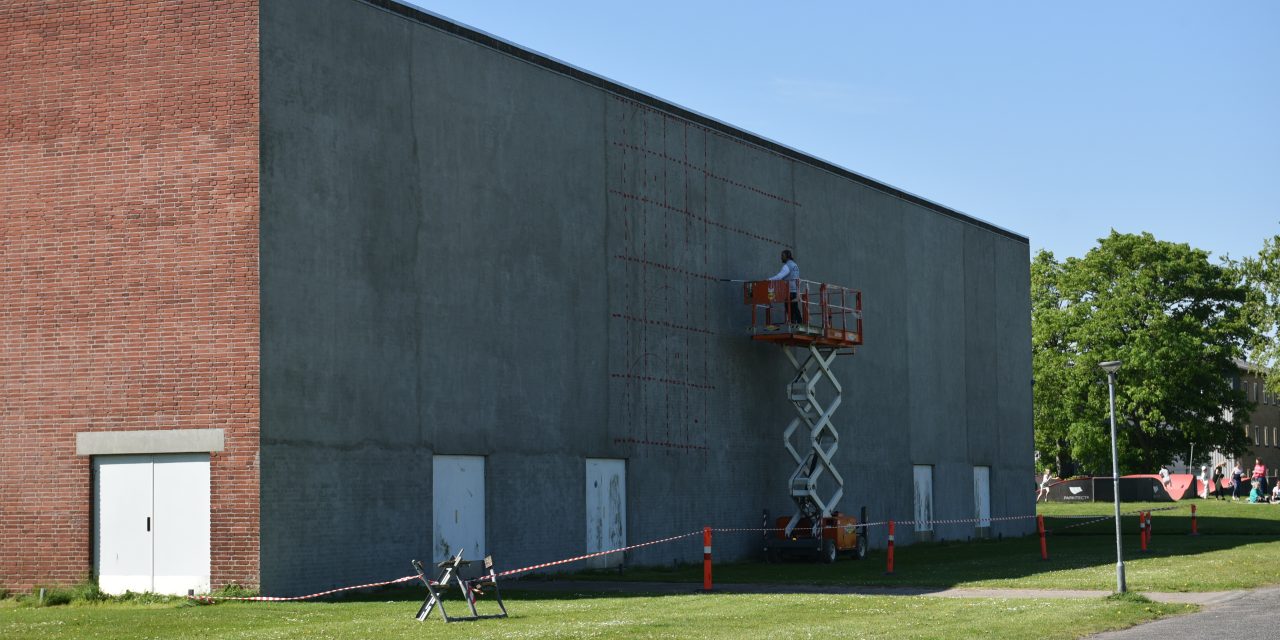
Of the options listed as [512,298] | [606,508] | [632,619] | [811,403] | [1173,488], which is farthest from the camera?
[1173,488]

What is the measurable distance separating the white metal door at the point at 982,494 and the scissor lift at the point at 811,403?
10584mm

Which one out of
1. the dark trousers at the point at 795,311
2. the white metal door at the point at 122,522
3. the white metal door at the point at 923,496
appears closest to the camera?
the white metal door at the point at 122,522

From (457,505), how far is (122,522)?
6.10 meters

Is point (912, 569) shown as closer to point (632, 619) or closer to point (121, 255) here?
point (632, 619)

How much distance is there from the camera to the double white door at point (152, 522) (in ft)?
80.7

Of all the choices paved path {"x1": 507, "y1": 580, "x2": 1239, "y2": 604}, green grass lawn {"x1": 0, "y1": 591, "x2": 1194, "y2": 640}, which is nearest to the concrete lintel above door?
green grass lawn {"x1": 0, "y1": 591, "x2": 1194, "y2": 640}

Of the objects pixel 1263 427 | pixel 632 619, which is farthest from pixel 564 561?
pixel 1263 427

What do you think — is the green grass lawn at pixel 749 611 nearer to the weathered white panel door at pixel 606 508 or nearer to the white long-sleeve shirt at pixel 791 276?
the weathered white panel door at pixel 606 508

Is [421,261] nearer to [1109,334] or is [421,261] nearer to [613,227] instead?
[613,227]

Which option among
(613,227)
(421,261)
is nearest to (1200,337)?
(613,227)

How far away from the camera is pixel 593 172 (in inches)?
1286

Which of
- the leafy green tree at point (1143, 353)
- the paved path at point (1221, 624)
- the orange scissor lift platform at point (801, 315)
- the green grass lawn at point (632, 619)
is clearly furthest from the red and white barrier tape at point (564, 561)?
the leafy green tree at point (1143, 353)

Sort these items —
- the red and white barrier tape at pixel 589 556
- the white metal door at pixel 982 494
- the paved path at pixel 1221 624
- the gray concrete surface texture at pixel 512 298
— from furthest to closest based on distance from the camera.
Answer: the white metal door at pixel 982 494
the red and white barrier tape at pixel 589 556
the gray concrete surface texture at pixel 512 298
the paved path at pixel 1221 624

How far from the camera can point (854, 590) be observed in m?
26.4
